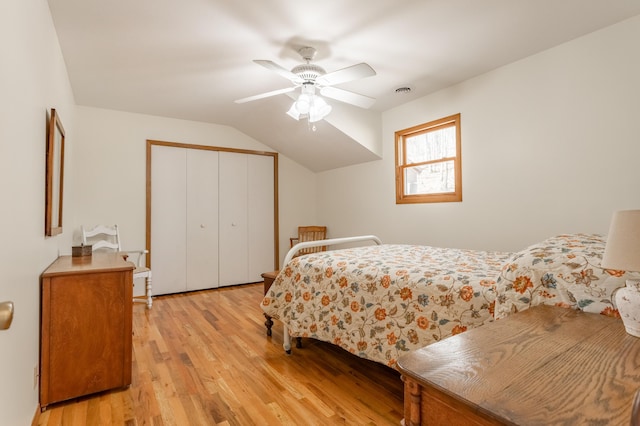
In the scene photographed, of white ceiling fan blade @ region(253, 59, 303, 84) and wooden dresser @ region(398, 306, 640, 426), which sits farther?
white ceiling fan blade @ region(253, 59, 303, 84)

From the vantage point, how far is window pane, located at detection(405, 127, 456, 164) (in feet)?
11.0

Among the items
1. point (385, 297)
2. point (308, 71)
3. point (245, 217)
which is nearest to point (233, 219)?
point (245, 217)

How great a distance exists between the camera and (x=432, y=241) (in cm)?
342

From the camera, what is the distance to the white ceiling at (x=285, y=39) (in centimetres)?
197

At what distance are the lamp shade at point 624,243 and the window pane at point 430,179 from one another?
2.38 m

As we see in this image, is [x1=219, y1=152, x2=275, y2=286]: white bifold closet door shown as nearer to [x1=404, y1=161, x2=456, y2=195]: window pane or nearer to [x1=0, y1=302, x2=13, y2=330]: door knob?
[x1=404, y1=161, x2=456, y2=195]: window pane

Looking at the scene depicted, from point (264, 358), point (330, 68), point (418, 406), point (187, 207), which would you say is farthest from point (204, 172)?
point (418, 406)

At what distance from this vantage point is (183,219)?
4184 millimetres

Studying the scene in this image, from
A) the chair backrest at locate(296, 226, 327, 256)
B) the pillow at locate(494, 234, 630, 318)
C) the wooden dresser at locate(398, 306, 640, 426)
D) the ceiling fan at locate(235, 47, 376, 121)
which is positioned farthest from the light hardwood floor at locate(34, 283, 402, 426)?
the chair backrest at locate(296, 226, 327, 256)

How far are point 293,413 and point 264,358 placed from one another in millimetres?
684

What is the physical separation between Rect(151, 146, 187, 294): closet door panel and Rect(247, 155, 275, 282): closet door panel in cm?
91

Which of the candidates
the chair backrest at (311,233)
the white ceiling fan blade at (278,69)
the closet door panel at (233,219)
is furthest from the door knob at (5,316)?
the chair backrest at (311,233)

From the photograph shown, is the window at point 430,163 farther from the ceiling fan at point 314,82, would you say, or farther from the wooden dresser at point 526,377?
the wooden dresser at point 526,377

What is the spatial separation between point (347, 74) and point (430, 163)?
5.59 feet
